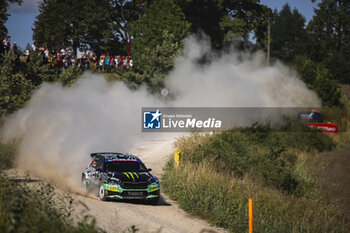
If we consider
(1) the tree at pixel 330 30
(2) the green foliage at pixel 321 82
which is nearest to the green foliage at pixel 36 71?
(2) the green foliage at pixel 321 82

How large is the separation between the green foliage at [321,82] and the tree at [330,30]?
2366 centimetres

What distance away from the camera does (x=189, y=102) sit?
35.5m

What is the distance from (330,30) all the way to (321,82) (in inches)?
1156

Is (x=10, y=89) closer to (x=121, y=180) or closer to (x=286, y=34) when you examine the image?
(x=121, y=180)

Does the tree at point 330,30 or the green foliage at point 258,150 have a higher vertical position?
the tree at point 330,30

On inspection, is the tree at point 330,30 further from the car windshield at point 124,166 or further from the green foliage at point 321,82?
the car windshield at point 124,166

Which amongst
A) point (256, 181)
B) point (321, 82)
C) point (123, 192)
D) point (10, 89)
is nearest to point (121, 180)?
point (123, 192)

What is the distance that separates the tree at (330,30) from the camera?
6794 centimetres

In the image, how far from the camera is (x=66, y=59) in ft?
117

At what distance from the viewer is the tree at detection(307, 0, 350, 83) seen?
67.9 meters

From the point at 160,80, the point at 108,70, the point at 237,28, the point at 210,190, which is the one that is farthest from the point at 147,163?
the point at 237,28

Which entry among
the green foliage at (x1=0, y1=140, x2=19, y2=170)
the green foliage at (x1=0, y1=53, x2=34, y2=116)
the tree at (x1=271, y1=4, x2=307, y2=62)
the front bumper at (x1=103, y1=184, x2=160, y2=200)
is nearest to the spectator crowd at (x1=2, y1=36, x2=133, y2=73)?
the green foliage at (x1=0, y1=53, x2=34, y2=116)

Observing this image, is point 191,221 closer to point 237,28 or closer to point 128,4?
point 237,28

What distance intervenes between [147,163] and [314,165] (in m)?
Result: 10.9
